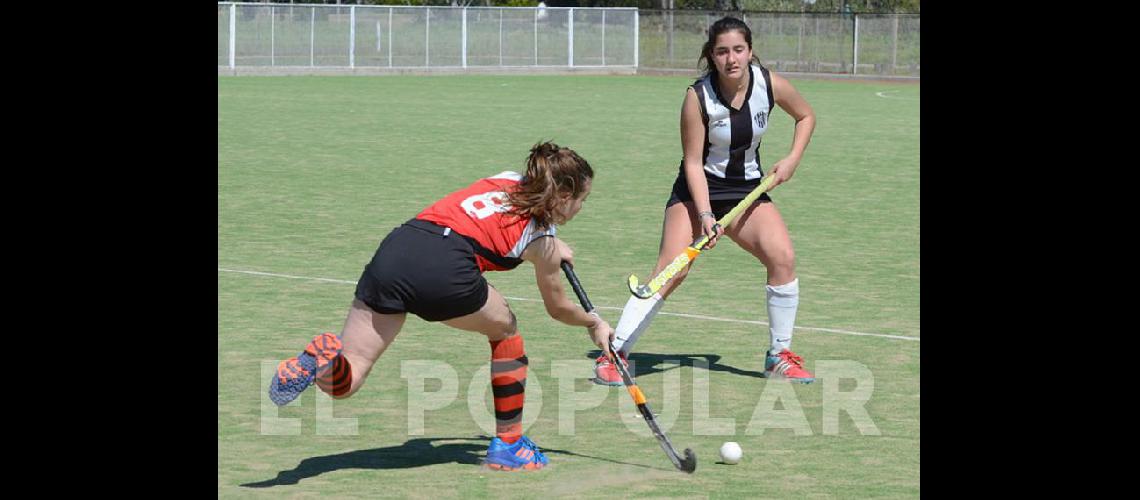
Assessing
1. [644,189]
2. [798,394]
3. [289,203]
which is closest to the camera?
[798,394]

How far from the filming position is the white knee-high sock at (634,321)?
8625mm

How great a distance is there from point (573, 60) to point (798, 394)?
43406 millimetres

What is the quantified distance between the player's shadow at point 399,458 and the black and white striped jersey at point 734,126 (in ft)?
7.12

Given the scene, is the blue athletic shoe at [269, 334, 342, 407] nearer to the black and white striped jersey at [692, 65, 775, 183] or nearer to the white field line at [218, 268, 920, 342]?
the black and white striped jersey at [692, 65, 775, 183]

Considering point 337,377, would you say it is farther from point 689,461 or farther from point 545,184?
point 689,461

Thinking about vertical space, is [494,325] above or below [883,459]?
above

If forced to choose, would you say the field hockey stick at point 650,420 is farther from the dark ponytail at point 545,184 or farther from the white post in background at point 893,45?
the white post in background at point 893,45

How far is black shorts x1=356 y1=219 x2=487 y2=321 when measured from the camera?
254 inches

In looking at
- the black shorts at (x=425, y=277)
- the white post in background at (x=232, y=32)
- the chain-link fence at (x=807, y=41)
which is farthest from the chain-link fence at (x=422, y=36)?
the black shorts at (x=425, y=277)

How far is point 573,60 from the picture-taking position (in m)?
51.2

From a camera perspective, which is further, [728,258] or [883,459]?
[728,258]
